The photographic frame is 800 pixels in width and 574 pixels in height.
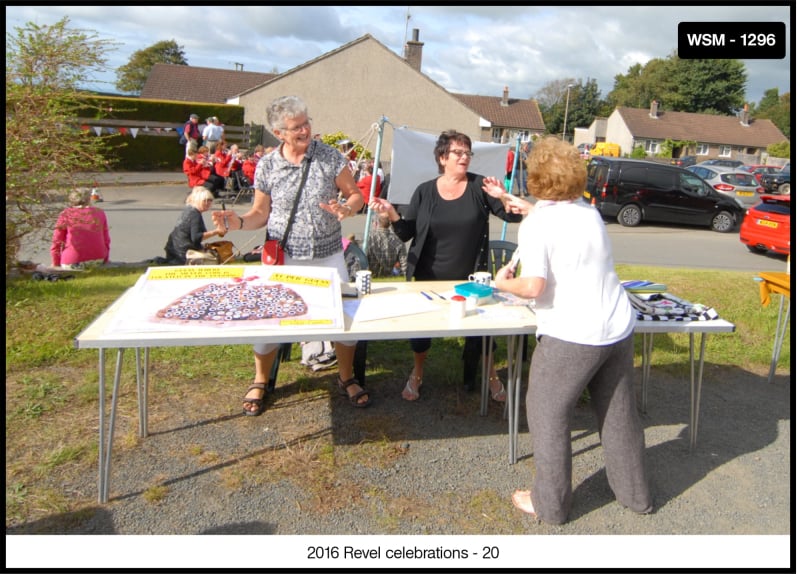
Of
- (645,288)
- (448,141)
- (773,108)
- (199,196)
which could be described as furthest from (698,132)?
(448,141)

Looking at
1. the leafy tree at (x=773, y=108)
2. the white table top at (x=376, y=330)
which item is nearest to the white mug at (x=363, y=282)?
the white table top at (x=376, y=330)

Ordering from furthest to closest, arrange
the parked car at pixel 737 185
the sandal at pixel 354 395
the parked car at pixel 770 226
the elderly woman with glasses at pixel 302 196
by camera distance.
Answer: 1. the parked car at pixel 737 185
2. the parked car at pixel 770 226
3. the sandal at pixel 354 395
4. the elderly woman with glasses at pixel 302 196

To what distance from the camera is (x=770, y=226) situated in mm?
10938

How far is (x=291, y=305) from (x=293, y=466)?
34.4 inches

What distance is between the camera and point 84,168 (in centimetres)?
573

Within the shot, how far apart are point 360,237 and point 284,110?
23.3 ft

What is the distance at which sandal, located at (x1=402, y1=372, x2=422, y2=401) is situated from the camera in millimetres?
3904

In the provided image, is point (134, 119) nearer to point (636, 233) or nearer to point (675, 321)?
point (636, 233)

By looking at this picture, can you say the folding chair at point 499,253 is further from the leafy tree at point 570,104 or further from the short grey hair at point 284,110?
the leafy tree at point 570,104

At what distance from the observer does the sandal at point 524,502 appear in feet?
9.02

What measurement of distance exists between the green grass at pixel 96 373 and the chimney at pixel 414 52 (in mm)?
25993

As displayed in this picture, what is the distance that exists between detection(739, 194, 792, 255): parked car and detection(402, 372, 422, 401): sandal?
9566 millimetres

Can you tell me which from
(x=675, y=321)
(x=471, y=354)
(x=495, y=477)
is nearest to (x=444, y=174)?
(x=471, y=354)

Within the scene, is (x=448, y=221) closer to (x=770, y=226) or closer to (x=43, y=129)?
(x=43, y=129)
